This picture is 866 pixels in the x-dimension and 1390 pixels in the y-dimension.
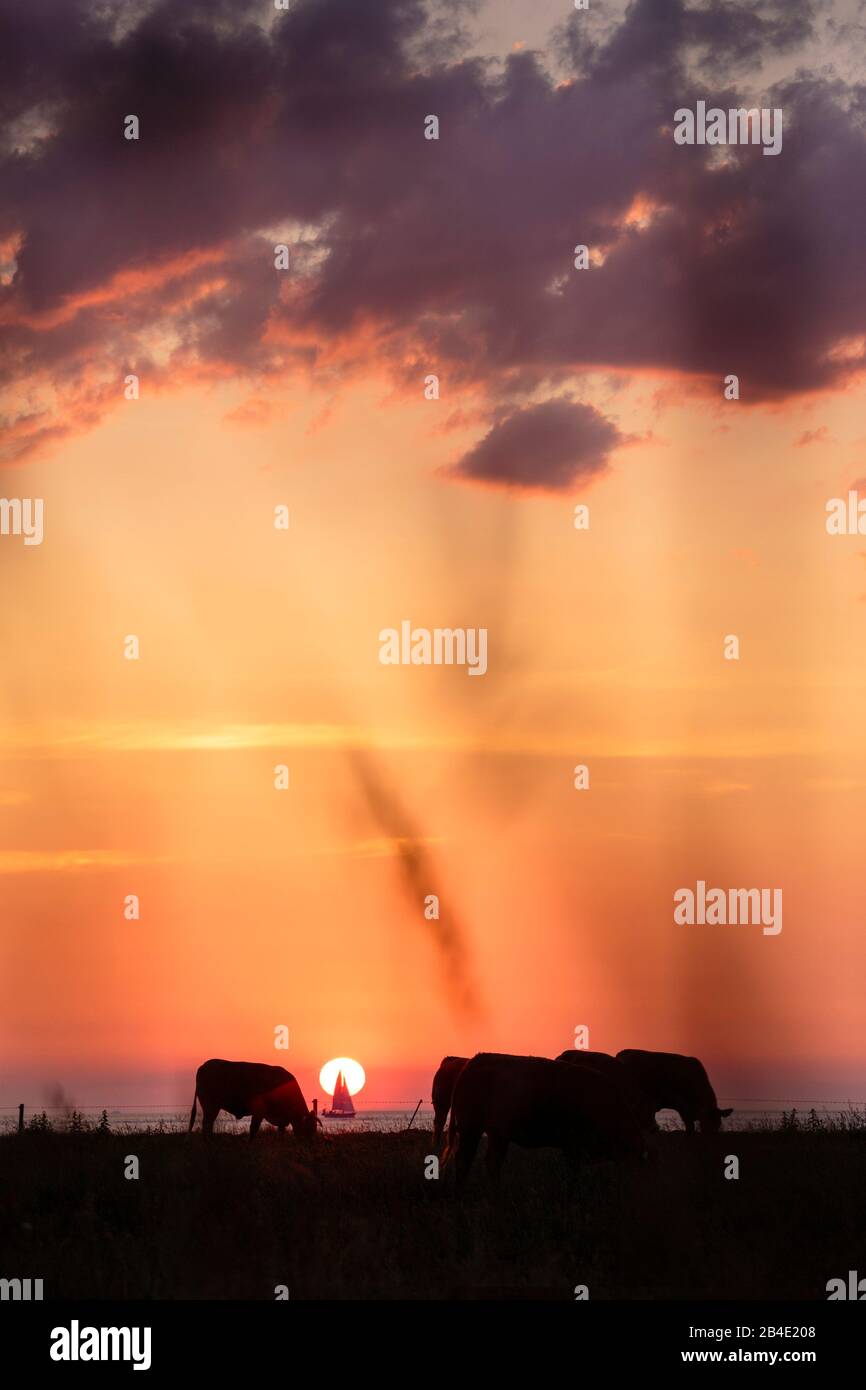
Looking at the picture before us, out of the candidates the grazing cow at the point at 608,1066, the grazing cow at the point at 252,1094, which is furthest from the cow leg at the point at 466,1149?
the grazing cow at the point at 252,1094

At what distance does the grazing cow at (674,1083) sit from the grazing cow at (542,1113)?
10192 mm

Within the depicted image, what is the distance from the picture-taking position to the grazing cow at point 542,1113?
20.4 metres

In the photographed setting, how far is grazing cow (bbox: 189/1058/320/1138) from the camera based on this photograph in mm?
31859

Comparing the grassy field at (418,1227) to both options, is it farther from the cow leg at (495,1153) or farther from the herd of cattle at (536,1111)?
the herd of cattle at (536,1111)

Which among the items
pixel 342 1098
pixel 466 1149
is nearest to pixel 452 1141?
pixel 466 1149

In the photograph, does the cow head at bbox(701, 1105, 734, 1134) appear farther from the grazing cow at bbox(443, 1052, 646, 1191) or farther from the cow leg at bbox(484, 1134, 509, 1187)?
the cow leg at bbox(484, 1134, 509, 1187)

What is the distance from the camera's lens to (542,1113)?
2041 cm

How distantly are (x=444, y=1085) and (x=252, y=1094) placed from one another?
7.01 metres

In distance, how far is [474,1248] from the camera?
48.3 feet

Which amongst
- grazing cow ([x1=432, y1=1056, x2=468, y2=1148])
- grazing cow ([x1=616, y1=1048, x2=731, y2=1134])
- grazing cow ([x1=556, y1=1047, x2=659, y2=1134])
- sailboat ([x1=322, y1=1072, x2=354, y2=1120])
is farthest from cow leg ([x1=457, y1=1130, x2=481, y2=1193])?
sailboat ([x1=322, y1=1072, x2=354, y2=1120])

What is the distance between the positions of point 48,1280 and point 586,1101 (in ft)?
30.9

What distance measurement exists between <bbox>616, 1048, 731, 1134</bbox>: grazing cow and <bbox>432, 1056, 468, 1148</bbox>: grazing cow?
4799 mm
